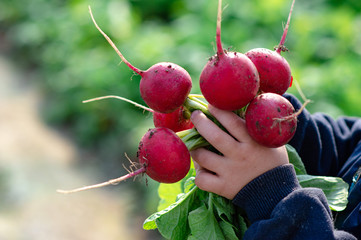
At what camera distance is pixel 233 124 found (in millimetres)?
1028

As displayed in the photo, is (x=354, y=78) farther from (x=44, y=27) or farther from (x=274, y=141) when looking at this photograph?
(x=44, y=27)

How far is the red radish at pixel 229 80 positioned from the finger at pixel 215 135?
58 mm

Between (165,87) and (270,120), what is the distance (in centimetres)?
25

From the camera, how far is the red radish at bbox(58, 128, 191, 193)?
1.04 metres

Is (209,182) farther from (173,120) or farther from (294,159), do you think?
(294,159)

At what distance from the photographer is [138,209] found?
126 inches

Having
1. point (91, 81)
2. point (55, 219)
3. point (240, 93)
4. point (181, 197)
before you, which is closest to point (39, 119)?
point (91, 81)

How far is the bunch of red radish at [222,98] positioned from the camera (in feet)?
3.19

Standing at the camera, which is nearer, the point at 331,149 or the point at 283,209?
the point at 283,209

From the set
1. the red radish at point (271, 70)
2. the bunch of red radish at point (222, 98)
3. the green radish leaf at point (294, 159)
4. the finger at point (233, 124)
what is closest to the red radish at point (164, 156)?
the bunch of red radish at point (222, 98)

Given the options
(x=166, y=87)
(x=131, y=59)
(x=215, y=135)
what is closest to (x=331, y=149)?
(x=215, y=135)

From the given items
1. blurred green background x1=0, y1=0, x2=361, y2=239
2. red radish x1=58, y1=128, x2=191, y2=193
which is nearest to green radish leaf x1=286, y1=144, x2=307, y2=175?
red radish x1=58, y1=128, x2=191, y2=193

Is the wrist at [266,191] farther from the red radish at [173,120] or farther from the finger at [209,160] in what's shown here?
the red radish at [173,120]

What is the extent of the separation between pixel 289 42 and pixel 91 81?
1.98m
